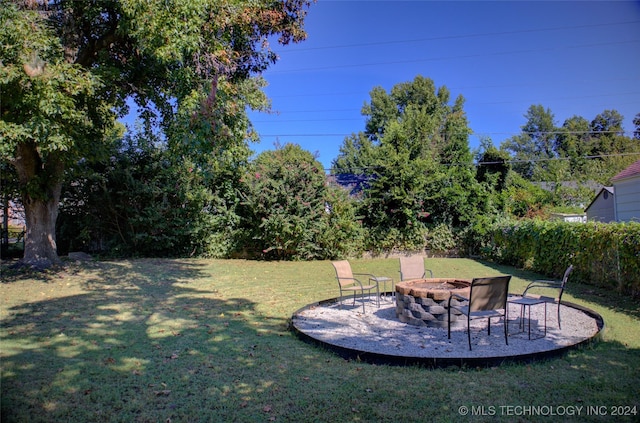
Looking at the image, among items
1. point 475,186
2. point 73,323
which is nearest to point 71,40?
point 73,323

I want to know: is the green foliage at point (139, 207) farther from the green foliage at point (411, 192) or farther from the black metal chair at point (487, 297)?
the black metal chair at point (487, 297)

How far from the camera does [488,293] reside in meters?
4.76

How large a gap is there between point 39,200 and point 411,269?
9149 millimetres

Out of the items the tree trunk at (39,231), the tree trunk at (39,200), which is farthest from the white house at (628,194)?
the tree trunk at (39,231)

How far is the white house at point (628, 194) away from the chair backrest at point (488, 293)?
31.8 feet

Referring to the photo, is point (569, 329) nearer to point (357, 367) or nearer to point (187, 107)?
point (357, 367)

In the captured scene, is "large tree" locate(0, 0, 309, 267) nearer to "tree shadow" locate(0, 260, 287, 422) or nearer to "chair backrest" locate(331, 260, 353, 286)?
"tree shadow" locate(0, 260, 287, 422)

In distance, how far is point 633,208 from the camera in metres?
12.3

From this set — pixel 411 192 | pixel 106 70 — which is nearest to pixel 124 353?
pixel 106 70

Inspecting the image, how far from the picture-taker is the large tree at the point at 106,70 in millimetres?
6980

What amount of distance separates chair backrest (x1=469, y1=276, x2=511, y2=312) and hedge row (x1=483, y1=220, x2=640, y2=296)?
4.03m

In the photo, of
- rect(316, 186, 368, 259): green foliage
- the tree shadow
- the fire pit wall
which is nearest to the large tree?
the tree shadow

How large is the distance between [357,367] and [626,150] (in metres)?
46.7

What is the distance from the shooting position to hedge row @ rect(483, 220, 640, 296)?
7.35m
